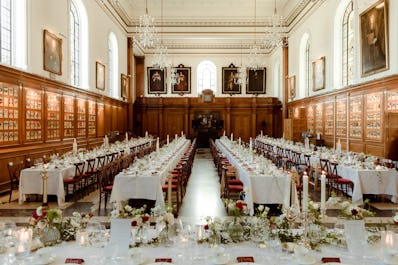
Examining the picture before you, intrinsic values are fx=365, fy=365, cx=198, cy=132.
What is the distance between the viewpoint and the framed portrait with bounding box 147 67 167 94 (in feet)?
104

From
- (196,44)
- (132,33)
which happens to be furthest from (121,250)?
(196,44)

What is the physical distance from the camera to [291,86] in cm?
2530

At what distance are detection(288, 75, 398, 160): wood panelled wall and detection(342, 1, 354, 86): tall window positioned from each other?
990mm

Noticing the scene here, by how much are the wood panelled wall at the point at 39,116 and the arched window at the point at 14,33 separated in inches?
30.7

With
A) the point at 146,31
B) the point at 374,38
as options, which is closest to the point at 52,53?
the point at 146,31

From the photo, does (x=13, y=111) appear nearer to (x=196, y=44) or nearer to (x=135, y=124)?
(x=135, y=124)

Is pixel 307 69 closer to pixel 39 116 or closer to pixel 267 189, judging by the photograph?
pixel 39 116

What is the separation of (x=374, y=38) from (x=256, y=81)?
19055 mm

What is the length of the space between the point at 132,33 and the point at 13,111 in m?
16.8

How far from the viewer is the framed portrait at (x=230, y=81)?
105 ft

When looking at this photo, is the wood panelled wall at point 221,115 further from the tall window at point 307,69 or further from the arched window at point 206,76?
the tall window at point 307,69

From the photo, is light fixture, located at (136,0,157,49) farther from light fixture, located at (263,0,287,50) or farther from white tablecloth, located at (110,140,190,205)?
white tablecloth, located at (110,140,190,205)

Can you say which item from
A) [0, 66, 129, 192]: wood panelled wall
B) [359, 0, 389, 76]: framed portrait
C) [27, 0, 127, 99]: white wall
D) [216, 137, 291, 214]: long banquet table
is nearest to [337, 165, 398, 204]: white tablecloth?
[216, 137, 291, 214]: long banquet table

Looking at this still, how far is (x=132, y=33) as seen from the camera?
86.6ft
